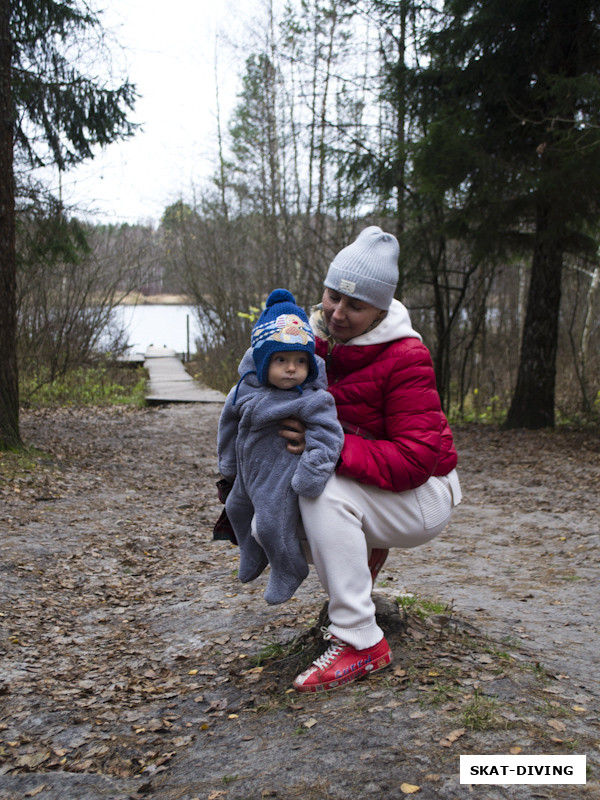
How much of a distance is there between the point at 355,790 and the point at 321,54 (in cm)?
1639

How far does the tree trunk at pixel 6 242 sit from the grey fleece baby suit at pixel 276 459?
5806mm

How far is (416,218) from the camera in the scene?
12477 millimetres

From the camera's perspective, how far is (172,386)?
18.5m

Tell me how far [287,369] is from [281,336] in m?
0.12

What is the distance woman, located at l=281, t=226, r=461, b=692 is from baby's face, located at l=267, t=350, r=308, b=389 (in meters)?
0.18

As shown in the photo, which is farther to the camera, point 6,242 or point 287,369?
point 6,242

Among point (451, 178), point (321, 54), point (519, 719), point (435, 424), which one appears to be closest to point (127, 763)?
point (519, 719)

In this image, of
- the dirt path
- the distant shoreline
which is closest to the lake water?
the distant shoreline

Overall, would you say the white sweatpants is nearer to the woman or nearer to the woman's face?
the woman

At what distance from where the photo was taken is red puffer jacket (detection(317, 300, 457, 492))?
2.70m

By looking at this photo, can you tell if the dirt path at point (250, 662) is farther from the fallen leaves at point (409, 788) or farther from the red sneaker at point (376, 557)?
the red sneaker at point (376, 557)

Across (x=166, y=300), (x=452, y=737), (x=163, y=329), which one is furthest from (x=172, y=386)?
(x=163, y=329)

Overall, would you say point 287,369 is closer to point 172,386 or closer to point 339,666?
point 339,666

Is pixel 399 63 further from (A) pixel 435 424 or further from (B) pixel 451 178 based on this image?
(A) pixel 435 424
